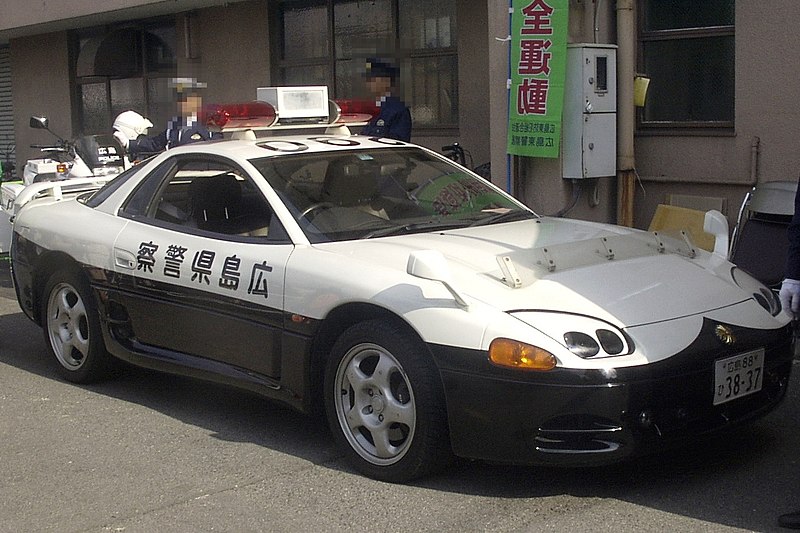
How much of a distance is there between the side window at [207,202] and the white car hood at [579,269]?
626mm

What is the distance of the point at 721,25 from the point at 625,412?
5590mm

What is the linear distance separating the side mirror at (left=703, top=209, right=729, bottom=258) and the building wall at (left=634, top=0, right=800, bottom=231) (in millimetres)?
3025

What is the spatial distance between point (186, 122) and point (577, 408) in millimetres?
6221

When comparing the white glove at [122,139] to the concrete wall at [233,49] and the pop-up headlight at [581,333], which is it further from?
the pop-up headlight at [581,333]


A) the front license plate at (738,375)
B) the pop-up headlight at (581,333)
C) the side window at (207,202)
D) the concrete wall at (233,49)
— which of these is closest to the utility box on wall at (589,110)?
the side window at (207,202)

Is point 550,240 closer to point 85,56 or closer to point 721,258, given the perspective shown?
point 721,258

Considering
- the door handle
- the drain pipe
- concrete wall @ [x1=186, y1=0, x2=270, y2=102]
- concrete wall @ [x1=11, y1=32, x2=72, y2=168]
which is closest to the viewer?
the door handle

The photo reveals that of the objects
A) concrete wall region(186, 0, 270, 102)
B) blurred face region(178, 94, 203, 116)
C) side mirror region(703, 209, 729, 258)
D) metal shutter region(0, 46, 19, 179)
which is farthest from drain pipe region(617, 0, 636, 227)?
metal shutter region(0, 46, 19, 179)

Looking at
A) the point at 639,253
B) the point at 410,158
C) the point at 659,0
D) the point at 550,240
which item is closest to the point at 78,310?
the point at 410,158

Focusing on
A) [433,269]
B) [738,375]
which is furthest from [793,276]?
[433,269]

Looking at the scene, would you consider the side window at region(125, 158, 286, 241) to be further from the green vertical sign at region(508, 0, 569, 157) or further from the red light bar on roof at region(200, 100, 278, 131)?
the green vertical sign at region(508, 0, 569, 157)

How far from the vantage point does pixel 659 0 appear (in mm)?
9438

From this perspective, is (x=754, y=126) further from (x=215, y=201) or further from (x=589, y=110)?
(x=215, y=201)

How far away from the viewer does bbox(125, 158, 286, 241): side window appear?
5.75 meters
